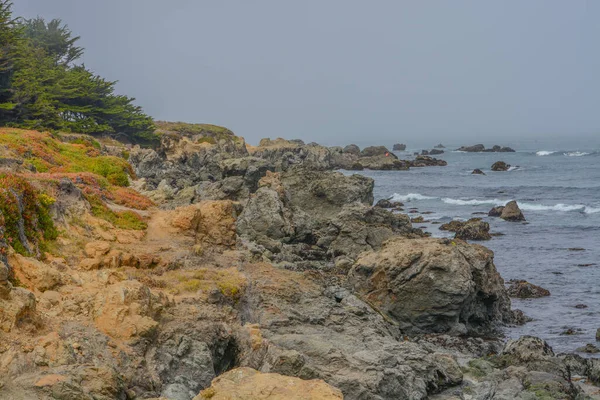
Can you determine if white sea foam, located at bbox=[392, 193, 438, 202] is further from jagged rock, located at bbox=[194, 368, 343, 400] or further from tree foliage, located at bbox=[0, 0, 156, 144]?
jagged rock, located at bbox=[194, 368, 343, 400]

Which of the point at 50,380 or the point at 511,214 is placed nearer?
the point at 50,380

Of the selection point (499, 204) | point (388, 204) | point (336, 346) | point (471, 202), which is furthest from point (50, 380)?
point (471, 202)

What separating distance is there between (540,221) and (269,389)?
54523 millimetres

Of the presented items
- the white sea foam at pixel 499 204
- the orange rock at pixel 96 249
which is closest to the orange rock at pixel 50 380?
the orange rock at pixel 96 249

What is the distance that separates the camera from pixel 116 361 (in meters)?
11.3

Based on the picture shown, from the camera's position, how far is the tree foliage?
2206 inches

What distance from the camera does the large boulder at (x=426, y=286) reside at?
2430cm

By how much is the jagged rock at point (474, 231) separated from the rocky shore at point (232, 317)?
1606cm

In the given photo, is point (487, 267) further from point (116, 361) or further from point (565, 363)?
point (116, 361)

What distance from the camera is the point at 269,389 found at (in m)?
8.10

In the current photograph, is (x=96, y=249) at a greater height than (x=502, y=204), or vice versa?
(x=96, y=249)

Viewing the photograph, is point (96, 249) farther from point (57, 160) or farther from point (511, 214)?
point (511, 214)

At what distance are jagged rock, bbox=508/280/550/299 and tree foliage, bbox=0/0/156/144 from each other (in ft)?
140

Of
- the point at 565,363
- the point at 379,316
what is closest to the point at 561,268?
the point at 565,363
